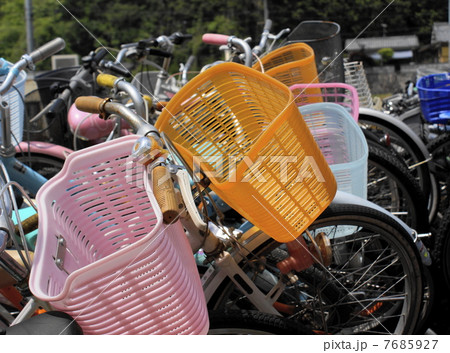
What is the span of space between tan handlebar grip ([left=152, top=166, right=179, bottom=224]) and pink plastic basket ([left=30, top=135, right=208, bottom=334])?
0.07ft

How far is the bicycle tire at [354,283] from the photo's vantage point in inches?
83.0

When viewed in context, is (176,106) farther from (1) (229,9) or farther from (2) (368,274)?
(1) (229,9)

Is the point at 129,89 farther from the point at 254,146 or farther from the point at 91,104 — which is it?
the point at 254,146

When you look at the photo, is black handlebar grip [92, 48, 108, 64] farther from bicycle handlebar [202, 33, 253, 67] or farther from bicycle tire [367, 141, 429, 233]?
bicycle tire [367, 141, 429, 233]

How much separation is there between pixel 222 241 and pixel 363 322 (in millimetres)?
872

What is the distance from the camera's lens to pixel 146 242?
1349 mm

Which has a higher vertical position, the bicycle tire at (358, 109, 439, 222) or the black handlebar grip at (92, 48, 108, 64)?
the black handlebar grip at (92, 48, 108, 64)

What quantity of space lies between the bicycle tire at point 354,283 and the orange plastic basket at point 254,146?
26cm

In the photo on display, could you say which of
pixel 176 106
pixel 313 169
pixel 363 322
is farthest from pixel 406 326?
pixel 176 106

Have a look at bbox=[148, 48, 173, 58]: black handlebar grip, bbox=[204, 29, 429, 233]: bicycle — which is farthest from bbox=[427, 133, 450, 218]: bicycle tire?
bbox=[148, 48, 173, 58]: black handlebar grip

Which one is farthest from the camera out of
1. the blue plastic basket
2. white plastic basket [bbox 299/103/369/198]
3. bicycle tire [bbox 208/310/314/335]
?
the blue plastic basket

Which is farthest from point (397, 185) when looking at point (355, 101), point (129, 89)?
point (129, 89)

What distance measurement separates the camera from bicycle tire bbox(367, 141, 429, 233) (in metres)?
2.86

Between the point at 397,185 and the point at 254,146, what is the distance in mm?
1578
